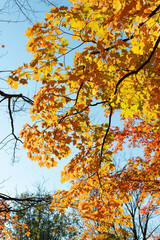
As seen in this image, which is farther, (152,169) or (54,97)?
(152,169)

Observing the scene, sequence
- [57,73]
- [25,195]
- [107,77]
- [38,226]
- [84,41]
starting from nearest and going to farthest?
[107,77] < [84,41] < [57,73] < [38,226] < [25,195]

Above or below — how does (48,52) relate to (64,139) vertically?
above

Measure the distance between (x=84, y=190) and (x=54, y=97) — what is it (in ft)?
9.60

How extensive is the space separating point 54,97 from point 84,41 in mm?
1381

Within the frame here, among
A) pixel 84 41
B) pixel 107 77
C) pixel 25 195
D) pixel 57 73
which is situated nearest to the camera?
pixel 107 77

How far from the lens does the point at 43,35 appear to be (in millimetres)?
4699

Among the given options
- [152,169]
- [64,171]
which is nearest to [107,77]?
[64,171]

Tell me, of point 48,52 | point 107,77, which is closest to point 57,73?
point 48,52

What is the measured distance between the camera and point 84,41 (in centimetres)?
467

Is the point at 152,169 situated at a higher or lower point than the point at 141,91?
higher

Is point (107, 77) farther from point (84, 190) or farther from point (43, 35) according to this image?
point (84, 190)

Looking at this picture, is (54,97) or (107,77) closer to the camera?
(107,77)

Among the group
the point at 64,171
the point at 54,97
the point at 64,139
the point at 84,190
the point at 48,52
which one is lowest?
the point at 84,190

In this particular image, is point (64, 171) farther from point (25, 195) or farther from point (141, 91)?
point (25, 195)
